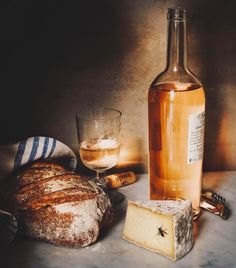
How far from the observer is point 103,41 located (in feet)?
3.26

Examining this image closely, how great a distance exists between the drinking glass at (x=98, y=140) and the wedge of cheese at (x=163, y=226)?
17cm

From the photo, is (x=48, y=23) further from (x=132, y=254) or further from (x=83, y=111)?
(x=132, y=254)

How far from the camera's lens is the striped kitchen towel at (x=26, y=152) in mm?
881

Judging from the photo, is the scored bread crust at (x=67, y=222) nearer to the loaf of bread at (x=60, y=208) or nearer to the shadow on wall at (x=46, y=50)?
the loaf of bread at (x=60, y=208)

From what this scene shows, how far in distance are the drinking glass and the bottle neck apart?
6.5 inches

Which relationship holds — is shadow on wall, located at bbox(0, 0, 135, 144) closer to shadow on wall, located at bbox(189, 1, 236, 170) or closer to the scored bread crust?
shadow on wall, located at bbox(189, 1, 236, 170)

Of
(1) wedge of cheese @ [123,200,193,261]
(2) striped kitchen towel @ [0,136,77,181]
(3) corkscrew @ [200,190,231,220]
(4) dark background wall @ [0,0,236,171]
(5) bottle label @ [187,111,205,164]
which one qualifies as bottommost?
(3) corkscrew @ [200,190,231,220]

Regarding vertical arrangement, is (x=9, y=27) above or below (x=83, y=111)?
above

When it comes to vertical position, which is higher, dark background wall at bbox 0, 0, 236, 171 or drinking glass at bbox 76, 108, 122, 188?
dark background wall at bbox 0, 0, 236, 171

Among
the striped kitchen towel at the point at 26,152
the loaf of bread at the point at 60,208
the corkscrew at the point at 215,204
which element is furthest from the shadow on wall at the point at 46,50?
the corkscrew at the point at 215,204

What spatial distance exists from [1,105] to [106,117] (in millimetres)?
242

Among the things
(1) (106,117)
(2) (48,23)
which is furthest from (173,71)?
(2) (48,23)

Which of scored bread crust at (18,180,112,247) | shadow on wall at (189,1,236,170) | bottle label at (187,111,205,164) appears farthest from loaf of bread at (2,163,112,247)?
shadow on wall at (189,1,236,170)

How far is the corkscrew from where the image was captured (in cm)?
88
